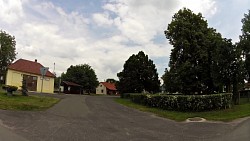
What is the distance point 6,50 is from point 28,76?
978 inches

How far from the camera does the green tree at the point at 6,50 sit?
73.8 m

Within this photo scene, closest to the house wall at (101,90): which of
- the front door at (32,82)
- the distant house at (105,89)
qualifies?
the distant house at (105,89)

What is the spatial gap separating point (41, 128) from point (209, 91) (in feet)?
98.7

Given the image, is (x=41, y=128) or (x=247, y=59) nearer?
(x=41, y=128)

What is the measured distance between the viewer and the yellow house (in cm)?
5043

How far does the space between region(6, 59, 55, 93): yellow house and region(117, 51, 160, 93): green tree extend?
13.9 m

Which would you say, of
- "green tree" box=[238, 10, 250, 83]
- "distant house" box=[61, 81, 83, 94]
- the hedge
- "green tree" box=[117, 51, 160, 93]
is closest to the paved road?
the hedge

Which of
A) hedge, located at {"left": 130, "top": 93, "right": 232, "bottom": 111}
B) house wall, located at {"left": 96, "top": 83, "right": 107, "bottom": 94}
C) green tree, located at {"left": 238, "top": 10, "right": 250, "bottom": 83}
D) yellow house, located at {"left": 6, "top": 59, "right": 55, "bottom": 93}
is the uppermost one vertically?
green tree, located at {"left": 238, "top": 10, "right": 250, "bottom": 83}

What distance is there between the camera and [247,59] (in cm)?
4541

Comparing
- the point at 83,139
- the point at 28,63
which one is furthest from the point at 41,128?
the point at 28,63

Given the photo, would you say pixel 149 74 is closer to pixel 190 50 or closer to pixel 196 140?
pixel 190 50

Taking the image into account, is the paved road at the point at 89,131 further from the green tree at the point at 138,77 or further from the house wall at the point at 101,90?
the house wall at the point at 101,90

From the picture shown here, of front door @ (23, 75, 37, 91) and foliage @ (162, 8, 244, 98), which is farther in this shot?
front door @ (23, 75, 37, 91)

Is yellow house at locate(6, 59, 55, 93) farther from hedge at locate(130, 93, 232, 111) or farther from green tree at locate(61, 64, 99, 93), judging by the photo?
green tree at locate(61, 64, 99, 93)
